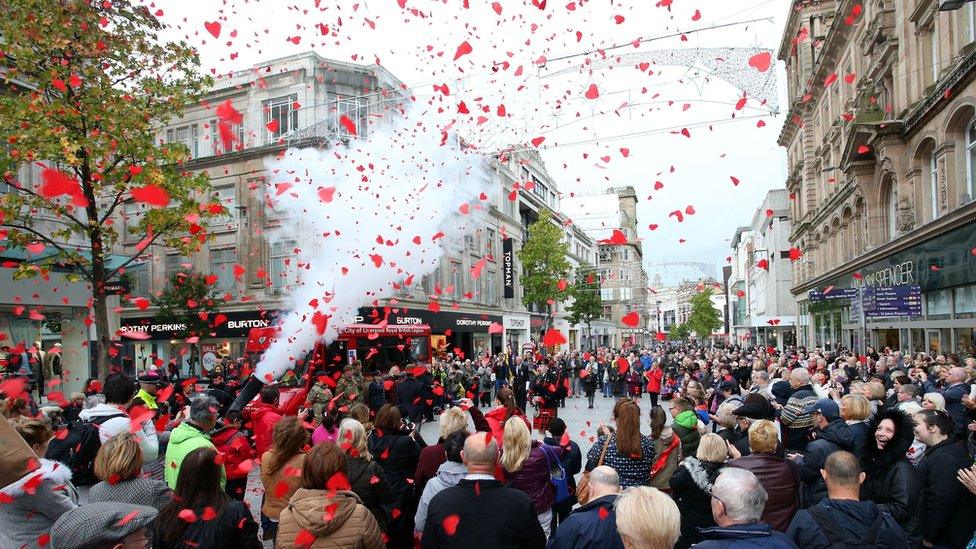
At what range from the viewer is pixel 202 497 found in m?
3.77

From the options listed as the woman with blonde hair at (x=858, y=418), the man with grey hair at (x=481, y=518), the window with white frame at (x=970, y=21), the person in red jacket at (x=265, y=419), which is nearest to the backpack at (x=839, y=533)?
the man with grey hair at (x=481, y=518)

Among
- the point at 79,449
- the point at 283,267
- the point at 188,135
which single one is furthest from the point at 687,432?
the point at 188,135

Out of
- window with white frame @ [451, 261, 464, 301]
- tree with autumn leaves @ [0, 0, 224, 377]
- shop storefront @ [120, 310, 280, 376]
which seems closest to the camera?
tree with autumn leaves @ [0, 0, 224, 377]

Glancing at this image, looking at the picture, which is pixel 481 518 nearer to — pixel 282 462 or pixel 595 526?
pixel 595 526

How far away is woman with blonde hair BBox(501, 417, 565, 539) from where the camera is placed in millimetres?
5113

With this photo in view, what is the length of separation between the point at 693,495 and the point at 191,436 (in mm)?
4024

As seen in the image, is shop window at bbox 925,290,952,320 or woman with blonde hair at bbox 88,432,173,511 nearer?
woman with blonde hair at bbox 88,432,173,511

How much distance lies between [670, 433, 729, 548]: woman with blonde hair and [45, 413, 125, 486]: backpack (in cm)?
514

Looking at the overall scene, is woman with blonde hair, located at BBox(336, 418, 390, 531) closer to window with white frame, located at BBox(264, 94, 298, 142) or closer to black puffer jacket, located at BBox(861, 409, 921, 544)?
black puffer jacket, located at BBox(861, 409, 921, 544)

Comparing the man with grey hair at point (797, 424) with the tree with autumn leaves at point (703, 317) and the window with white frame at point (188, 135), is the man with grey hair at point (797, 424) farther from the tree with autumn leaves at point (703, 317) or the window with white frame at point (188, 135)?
the tree with autumn leaves at point (703, 317)

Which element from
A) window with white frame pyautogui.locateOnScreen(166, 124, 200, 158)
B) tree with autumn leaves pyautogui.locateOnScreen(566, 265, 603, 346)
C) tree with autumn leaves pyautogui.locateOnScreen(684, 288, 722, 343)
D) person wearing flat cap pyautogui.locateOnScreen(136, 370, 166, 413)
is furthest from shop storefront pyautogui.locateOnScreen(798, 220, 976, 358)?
tree with autumn leaves pyautogui.locateOnScreen(684, 288, 722, 343)

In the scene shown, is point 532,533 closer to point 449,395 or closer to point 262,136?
point 449,395

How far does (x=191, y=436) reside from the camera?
5.39 metres

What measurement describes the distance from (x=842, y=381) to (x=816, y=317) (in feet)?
89.2
